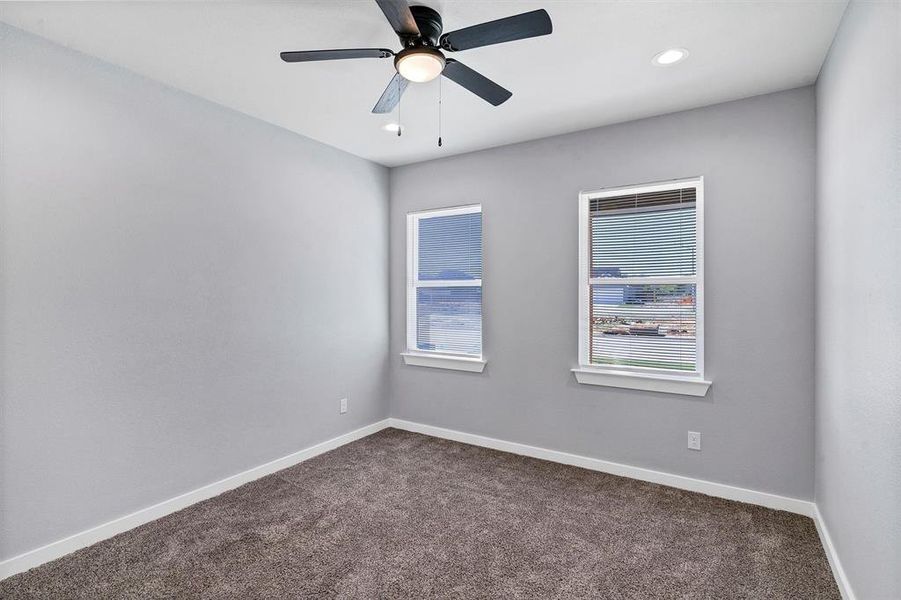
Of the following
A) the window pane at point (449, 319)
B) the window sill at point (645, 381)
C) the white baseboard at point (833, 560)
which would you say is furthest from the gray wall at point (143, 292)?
the white baseboard at point (833, 560)

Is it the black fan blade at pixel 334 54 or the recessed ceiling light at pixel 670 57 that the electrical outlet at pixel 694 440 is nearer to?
the recessed ceiling light at pixel 670 57

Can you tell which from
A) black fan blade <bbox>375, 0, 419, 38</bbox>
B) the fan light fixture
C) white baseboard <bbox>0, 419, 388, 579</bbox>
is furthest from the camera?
white baseboard <bbox>0, 419, 388, 579</bbox>

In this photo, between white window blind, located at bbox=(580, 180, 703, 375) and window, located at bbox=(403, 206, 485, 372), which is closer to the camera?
white window blind, located at bbox=(580, 180, 703, 375)

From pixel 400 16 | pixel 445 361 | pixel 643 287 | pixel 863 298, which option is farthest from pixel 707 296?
pixel 400 16

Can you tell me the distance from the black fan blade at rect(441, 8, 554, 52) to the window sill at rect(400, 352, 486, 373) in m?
2.61

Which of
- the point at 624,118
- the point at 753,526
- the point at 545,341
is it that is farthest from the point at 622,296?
the point at 753,526

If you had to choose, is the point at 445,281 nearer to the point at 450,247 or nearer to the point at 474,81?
the point at 450,247

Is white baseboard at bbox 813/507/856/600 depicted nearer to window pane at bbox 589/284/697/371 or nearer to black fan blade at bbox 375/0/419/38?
window pane at bbox 589/284/697/371

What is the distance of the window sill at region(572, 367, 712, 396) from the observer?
9.76 ft

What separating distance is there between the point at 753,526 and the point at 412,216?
11.5 ft

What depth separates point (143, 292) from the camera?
260 centimetres

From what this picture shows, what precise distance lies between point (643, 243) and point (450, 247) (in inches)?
67.2

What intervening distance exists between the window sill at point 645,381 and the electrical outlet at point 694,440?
263 millimetres

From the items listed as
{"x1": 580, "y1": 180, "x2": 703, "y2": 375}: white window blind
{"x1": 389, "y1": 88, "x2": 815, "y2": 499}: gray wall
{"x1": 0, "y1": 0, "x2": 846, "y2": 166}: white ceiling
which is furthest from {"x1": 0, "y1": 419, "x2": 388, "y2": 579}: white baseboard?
{"x1": 0, "y1": 0, "x2": 846, "y2": 166}: white ceiling
